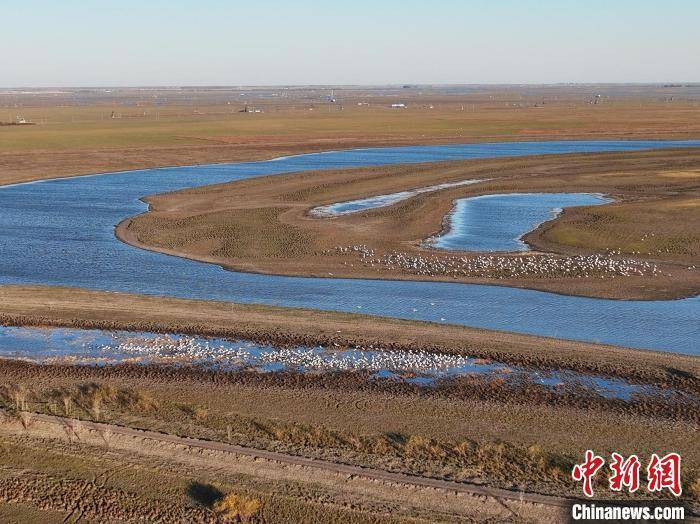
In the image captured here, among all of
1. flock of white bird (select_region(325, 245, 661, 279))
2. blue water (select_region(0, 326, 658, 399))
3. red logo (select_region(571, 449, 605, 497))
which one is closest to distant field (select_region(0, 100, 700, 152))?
flock of white bird (select_region(325, 245, 661, 279))

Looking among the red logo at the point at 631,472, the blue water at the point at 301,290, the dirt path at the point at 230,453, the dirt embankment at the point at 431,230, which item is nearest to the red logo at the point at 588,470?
the red logo at the point at 631,472

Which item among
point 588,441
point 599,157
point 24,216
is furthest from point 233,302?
point 599,157

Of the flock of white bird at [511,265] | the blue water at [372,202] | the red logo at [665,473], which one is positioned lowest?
the red logo at [665,473]

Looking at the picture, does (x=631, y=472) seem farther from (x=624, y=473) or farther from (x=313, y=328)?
(x=313, y=328)

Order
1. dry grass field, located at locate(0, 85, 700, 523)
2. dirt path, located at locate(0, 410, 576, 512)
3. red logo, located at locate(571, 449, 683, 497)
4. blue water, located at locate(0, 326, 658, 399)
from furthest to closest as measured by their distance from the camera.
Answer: blue water, located at locate(0, 326, 658, 399) → red logo, located at locate(571, 449, 683, 497) → dry grass field, located at locate(0, 85, 700, 523) → dirt path, located at locate(0, 410, 576, 512)

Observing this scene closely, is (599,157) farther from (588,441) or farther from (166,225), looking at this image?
(588,441)

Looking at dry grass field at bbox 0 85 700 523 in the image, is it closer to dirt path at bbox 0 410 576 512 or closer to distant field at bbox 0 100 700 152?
dirt path at bbox 0 410 576 512

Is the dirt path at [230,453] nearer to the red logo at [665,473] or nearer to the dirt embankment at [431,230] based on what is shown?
the red logo at [665,473]
